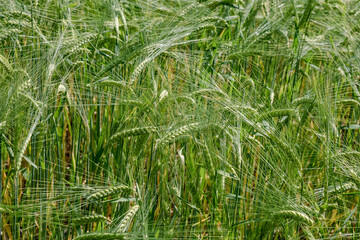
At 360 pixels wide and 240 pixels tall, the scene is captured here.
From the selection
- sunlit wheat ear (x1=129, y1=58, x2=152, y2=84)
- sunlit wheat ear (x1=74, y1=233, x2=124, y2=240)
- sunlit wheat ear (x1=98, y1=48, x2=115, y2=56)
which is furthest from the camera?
sunlit wheat ear (x1=98, y1=48, x2=115, y2=56)

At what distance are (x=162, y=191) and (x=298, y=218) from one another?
398 millimetres

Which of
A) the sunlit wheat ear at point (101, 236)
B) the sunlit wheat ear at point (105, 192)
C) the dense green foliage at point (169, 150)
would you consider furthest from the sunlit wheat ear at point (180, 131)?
the sunlit wheat ear at point (101, 236)

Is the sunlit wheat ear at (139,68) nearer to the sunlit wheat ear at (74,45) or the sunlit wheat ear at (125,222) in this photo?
the sunlit wheat ear at (74,45)

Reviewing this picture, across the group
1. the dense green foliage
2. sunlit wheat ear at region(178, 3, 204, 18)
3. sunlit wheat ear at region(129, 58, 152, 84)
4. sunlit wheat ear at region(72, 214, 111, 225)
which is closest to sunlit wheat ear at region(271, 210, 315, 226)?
the dense green foliage

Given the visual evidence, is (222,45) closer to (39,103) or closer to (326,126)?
(326,126)

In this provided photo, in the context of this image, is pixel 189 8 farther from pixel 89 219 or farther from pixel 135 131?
pixel 89 219

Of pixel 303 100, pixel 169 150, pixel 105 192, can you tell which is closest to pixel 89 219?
pixel 105 192

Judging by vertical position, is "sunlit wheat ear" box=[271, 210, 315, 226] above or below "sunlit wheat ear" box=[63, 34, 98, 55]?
below

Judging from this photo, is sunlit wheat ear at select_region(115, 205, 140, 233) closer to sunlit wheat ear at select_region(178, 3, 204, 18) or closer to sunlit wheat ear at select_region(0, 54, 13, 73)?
sunlit wheat ear at select_region(0, 54, 13, 73)

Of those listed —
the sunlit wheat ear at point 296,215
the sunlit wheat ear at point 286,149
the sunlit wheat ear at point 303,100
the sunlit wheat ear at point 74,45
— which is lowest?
the sunlit wheat ear at point 296,215

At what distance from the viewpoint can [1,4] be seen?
1622 millimetres

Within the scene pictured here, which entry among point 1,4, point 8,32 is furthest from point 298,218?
point 1,4

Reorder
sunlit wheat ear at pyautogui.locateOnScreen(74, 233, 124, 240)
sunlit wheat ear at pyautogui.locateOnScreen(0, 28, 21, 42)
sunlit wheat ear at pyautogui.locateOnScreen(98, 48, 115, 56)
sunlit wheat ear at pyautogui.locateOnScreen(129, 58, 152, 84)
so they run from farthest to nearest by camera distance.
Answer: sunlit wheat ear at pyautogui.locateOnScreen(98, 48, 115, 56) → sunlit wheat ear at pyautogui.locateOnScreen(0, 28, 21, 42) → sunlit wheat ear at pyautogui.locateOnScreen(129, 58, 152, 84) → sunlit wheat ear at pyautogui.locateOnScreen(74, 233, 124, 240)

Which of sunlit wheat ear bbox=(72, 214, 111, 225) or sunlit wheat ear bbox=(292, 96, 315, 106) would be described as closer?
sunlit wheat ear bbox=(72, 214, 111, 225)
